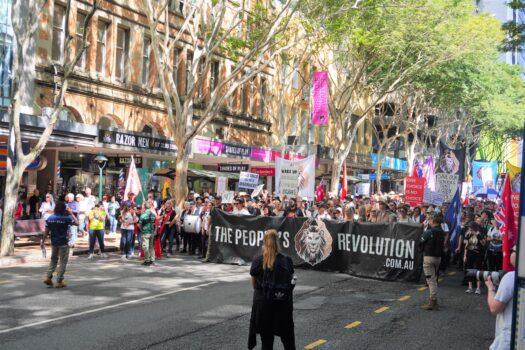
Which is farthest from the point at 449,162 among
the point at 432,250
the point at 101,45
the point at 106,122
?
the point at 101,45

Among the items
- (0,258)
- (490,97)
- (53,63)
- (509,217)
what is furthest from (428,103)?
(509,217)

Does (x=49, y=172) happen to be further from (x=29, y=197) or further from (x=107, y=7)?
(x=107, y=7)

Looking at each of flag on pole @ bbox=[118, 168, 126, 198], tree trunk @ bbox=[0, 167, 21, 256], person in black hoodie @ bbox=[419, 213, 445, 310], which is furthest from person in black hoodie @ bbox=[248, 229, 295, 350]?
flag on pole @ bbox=[118, 168, 126, 198]

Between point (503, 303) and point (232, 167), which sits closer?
point (503, 303)

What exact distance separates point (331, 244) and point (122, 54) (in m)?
17.5

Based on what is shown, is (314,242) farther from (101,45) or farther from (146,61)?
(146,61)

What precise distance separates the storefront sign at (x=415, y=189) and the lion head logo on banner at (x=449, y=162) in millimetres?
914

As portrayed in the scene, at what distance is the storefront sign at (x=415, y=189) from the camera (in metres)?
26.3

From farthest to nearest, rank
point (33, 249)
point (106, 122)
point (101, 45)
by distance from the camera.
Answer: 1. point (106, 122)
2. point (101, 45)
3. point (33, 249)

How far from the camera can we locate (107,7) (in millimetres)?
29406

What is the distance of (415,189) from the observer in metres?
26.3

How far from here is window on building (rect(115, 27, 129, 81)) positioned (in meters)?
30.7

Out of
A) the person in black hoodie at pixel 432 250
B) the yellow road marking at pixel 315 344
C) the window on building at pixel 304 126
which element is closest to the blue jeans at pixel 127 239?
the person in black hoodie at pixel 432 250

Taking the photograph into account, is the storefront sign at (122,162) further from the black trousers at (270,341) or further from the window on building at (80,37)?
the black trousers at (270,341)
